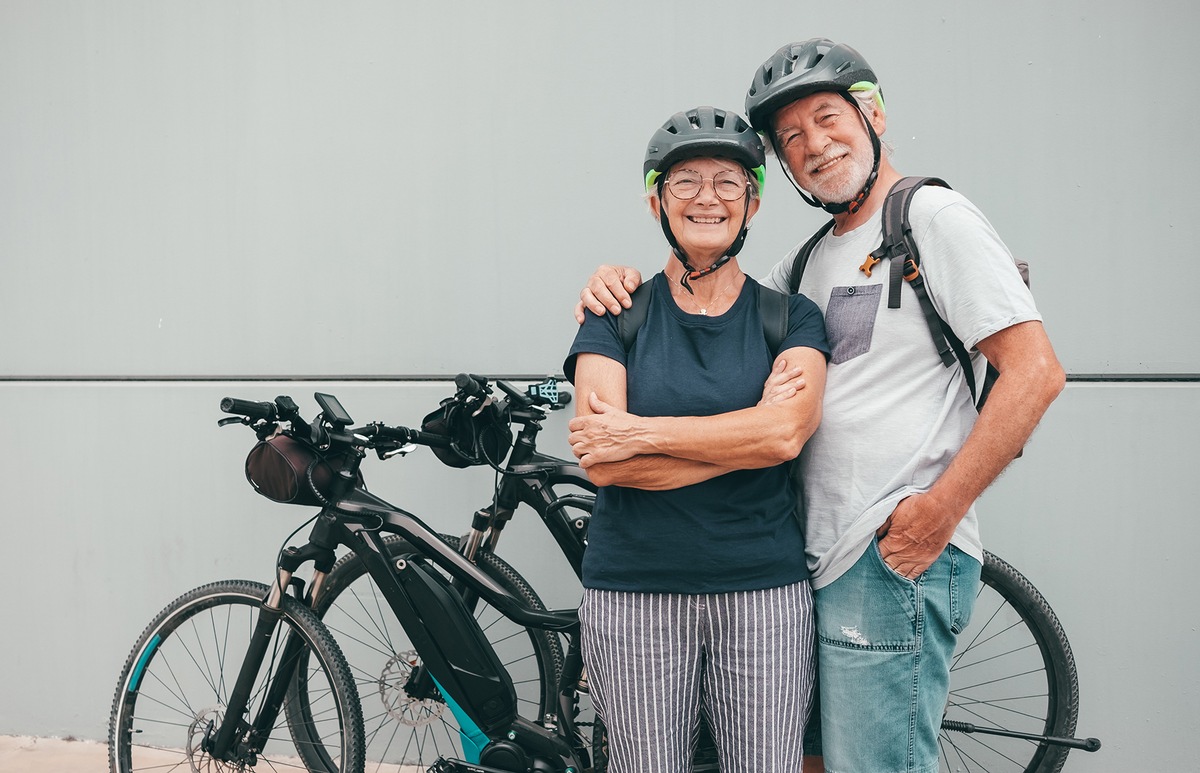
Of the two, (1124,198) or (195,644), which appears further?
(195,644)

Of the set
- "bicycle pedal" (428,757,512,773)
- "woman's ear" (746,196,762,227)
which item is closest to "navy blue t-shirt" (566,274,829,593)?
"woman's ear" (746,196,762,227)

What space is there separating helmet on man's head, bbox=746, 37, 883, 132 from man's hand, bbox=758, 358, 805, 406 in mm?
630

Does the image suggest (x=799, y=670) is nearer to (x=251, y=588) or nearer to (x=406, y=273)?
(x=251, y=588)

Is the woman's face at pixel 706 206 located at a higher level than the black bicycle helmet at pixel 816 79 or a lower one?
lower

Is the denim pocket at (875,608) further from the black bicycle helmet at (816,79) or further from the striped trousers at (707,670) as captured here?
the black bicycle helmet at (816,79)

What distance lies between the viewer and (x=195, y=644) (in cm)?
344

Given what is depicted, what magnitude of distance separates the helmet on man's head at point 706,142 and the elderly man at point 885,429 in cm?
11

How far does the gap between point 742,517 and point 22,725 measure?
3.55 m

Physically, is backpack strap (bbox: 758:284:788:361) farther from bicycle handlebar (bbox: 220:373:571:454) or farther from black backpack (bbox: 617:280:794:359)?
bicycle handlebar (bbox: 220:373:571:454)

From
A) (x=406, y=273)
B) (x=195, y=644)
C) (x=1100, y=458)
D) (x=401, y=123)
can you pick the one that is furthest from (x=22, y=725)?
(x=1100, y=458)

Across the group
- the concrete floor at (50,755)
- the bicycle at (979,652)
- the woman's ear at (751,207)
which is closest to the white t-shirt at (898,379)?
the woman's ear at (751,207)

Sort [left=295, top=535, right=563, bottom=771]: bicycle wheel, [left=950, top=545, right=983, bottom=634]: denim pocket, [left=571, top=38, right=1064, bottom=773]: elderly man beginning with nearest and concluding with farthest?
[left=571, top=38, right=1064, bottom=773]: elderly man
[left=950, top=545, right=983, bottom=634]: denim pocket
[left=295, top=535, right=563, bottom=771]: bicycle wheel

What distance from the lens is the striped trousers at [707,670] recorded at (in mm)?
1788

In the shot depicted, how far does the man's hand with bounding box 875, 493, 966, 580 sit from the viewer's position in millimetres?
1712
